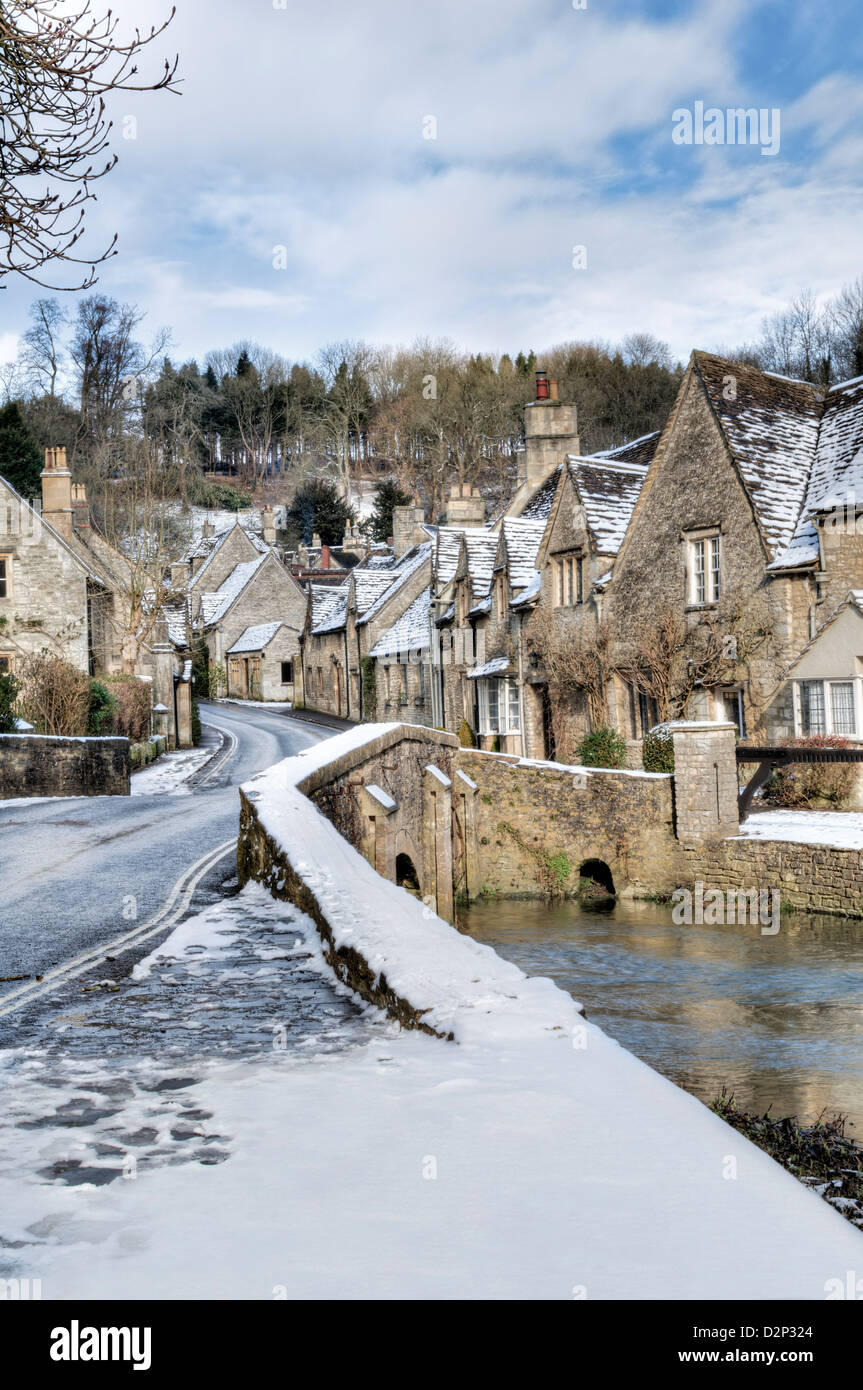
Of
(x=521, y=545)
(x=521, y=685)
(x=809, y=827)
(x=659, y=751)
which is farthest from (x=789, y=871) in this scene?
(x=521, y=545)

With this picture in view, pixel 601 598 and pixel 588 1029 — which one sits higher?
pixel 601 598

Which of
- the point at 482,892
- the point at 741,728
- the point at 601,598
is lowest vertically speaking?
the point at 482,892

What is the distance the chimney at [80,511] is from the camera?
4731cm

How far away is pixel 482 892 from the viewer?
25.5 metres

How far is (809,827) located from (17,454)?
49.2 m

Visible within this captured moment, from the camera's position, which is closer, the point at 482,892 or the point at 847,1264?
the point at 847,1264

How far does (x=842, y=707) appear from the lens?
2212 centimetres

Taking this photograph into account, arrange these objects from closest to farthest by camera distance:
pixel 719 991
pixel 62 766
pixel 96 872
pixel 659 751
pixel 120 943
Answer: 1. pixel 120 943
2. pixel 96 872
3. pixel 719 991
4. pixel 62 766
5. pixel 659 751

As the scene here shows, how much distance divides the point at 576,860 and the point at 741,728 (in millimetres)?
4573

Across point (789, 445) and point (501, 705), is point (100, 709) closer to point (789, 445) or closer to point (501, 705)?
point (501, 705)

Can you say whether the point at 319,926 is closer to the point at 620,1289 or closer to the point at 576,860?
the point at 620,1289

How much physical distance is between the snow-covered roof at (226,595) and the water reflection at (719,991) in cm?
4966

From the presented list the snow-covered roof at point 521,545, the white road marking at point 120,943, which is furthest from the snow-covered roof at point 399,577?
the white road marking at point 120,943
